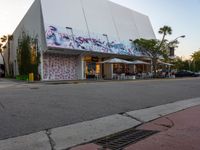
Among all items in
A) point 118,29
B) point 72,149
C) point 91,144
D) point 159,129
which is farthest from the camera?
point 118,29

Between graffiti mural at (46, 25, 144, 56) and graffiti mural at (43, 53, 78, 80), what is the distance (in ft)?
10.0

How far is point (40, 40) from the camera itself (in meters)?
30.3

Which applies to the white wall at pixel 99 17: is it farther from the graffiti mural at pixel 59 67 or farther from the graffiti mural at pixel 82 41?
the graffiti mural at pixel 59 67

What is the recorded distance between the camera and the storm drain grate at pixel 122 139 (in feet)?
16.9

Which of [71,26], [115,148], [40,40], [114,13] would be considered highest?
[114,13]

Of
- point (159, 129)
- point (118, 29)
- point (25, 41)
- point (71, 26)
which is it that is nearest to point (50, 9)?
point (71, 26)

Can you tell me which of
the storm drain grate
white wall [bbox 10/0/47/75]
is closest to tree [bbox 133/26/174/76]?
white wall [bbox 10/0/47/75]

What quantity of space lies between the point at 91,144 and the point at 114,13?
37.1 meters

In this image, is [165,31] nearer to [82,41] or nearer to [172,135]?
[82,41]

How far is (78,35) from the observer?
32000 mm

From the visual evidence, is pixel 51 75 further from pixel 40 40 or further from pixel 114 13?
pixel 114 13

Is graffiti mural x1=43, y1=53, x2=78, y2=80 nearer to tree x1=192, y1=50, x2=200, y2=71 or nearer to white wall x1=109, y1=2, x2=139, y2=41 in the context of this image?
white wall x1=109, y1=2, x2=139, y2=41

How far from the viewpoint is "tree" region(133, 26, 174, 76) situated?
40.2 m

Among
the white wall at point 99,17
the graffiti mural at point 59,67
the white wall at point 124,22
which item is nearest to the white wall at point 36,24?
the graffiti mural at point 59,67
